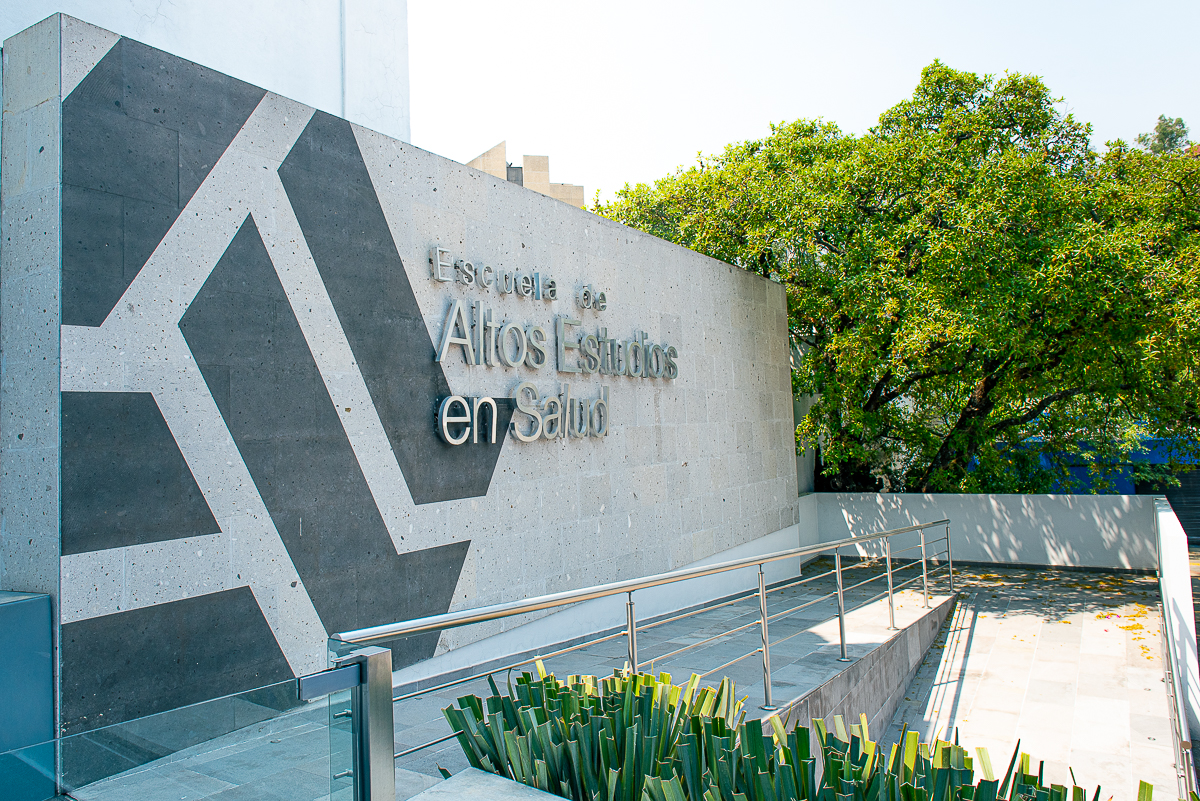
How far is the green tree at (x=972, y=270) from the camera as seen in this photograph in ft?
27.1

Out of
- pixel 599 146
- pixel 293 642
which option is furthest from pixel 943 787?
pixel 599 146

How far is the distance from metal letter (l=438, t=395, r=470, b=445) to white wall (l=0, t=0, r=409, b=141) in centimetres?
307

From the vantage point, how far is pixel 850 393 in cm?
1045

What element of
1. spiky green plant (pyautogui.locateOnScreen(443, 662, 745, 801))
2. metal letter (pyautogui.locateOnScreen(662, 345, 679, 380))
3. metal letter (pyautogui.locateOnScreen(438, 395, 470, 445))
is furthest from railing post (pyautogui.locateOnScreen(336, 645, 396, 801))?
metal letter (pyautogui.locateOnScreen(662, 345, 679, 380))

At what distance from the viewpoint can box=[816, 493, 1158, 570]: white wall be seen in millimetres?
10578

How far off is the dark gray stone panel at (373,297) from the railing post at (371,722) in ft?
9.12

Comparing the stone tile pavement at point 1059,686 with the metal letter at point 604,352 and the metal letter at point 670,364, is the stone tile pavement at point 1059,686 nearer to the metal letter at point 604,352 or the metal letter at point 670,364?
the metal letter at point 670,364

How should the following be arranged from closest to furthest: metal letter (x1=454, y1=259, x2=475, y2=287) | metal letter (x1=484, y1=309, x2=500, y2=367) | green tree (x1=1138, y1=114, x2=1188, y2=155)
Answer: metal letter (x1=454, y1=259, x2=475, y2=287), metal letter (x1=484, y1=309, x2=500, y2=367), green tree (x1=1138, y1=114, x2=1188, y2=155)

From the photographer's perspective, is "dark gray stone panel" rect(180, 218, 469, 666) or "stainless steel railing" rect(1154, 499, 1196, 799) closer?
"dark gray stone panel" rect(180, 218, 469, 666)

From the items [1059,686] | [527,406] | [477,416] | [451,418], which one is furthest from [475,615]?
[1059,686]

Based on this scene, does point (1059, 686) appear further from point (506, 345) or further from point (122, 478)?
point (122, 478)

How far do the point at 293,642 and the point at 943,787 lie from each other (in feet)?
10.9

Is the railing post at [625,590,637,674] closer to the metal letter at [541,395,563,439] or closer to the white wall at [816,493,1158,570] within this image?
the metal letter at [541,395,563,439]

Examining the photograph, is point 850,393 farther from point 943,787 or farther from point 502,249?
point 943,787
